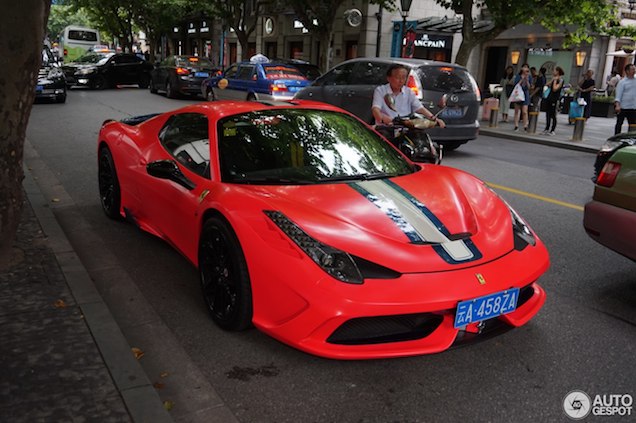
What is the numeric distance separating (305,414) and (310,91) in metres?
10.5

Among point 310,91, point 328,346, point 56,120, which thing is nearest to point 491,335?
point 328,346

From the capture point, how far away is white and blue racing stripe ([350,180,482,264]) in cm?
311

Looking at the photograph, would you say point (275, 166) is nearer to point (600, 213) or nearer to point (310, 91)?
point (600, 213)

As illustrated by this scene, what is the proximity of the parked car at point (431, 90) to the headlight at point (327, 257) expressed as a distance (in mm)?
7618

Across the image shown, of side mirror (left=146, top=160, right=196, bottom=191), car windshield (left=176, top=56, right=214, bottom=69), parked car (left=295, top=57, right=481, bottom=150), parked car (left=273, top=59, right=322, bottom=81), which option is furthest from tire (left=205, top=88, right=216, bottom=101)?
side mirror (left=146, top=160, right=196, bottom=191)

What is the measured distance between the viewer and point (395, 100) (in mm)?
6859

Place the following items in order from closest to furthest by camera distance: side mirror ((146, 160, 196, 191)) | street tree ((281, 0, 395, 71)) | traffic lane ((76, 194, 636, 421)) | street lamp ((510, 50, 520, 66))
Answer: traffic lane ((76, 194, 636, 421))
side mirror ((146, 160, 196, 191))
street tree ((281, 0, 395, 71))
street lamp ((510, 50, 520, 66))

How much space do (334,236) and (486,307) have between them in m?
0.85

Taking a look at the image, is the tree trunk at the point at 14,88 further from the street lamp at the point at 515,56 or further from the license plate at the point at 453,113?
the street lamp at the point at 515,56

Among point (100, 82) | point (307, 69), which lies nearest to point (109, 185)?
point (307, 69)

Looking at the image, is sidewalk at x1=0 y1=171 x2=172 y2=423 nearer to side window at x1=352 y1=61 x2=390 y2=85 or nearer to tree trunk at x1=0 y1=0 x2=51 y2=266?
tree trunk at x1=0 y1=0 x2=51 y2=266

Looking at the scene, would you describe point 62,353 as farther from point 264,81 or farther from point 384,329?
point 264,81

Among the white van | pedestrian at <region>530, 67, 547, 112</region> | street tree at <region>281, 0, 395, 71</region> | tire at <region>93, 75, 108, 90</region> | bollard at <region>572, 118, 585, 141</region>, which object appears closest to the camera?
bollard at <region>572, 118, 585, 141</region>

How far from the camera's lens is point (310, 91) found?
12.6 m
